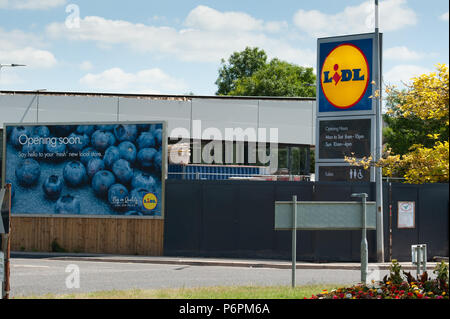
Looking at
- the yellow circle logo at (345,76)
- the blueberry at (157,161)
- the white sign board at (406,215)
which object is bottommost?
the white sign board at (406,215)

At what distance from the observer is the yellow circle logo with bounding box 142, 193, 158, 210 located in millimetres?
23719

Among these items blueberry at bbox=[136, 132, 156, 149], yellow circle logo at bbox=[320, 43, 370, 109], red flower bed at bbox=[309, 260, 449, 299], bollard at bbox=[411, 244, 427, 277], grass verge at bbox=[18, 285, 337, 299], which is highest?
yellow circle logo at bbox=[320, 43, 370, 109]

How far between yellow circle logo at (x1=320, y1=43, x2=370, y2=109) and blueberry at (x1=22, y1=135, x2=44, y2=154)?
11.0 m

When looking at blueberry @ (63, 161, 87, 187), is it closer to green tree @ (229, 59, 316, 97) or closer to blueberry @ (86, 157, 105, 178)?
blueberry @ (86, 157, 105, 178)

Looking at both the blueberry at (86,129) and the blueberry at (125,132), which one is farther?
the blueberry at (86,129)

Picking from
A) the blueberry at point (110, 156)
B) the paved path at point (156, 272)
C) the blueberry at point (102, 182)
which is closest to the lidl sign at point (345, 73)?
the paved path at point (156, 272)

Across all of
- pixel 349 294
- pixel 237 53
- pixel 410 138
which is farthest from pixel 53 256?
pixel 237 53

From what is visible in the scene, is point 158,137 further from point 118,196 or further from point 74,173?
point 74,173

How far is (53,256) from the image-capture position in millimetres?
23219

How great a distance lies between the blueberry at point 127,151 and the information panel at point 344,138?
22.5 ft

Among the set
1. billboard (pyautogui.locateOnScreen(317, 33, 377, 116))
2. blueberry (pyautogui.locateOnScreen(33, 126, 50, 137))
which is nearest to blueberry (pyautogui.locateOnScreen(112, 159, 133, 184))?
blueberry (pyautogui.locateOnScreen(33, 126, 50, 137))

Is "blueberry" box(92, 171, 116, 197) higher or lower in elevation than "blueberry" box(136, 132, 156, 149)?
lower

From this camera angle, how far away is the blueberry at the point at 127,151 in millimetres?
24047

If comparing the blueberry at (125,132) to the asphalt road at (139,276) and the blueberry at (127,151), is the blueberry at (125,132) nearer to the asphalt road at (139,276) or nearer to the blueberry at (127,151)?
the blueberry at (127,151)
